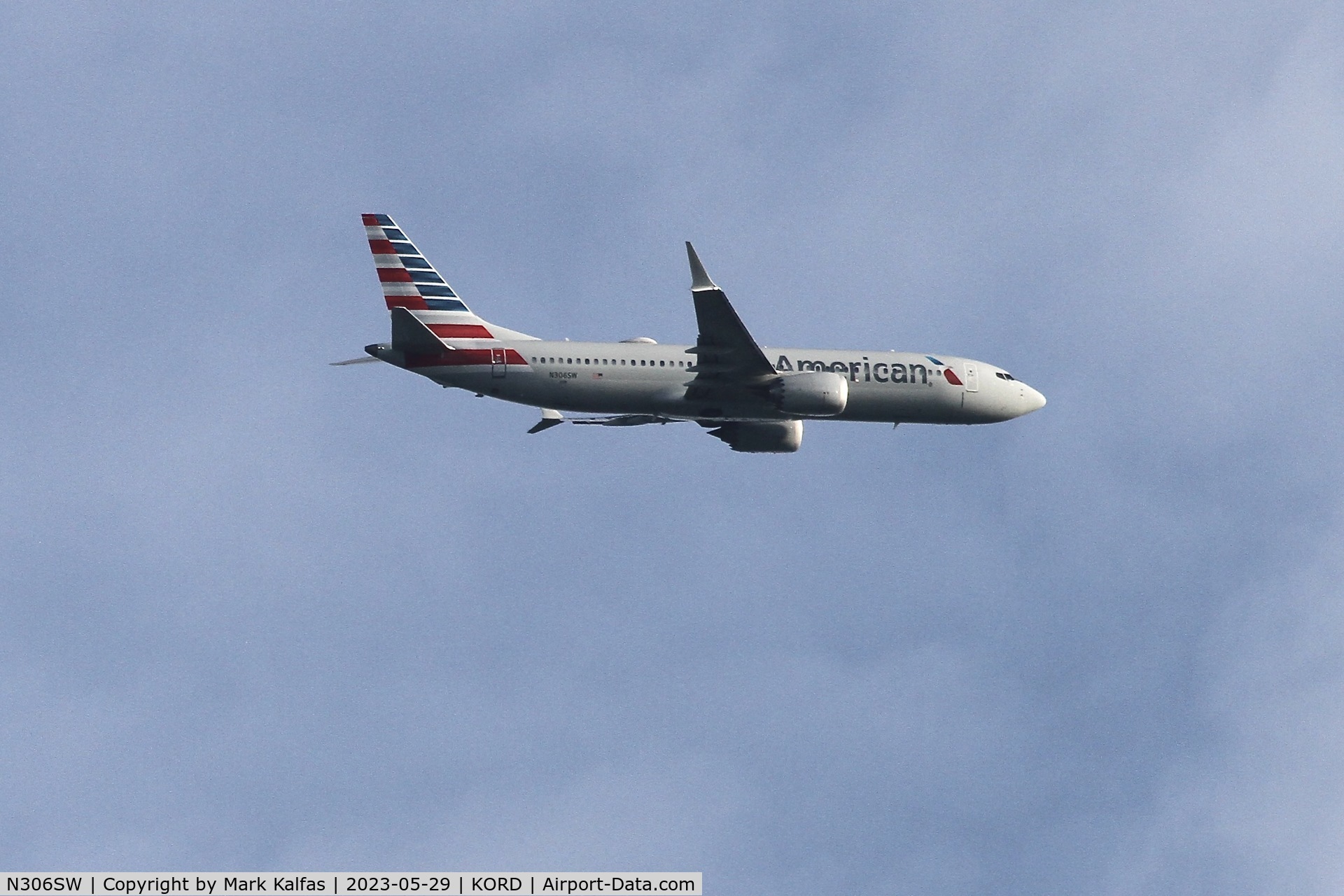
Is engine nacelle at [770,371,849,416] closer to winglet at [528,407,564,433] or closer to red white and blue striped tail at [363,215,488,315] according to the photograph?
winglet at [528,407,564,433]

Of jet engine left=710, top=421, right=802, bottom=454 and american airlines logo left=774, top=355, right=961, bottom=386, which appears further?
jet engine left=710, top=421, right=802, bottom=454

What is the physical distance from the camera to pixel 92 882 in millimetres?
50656

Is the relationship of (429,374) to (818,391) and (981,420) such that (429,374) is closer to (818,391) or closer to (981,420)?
(818,391)

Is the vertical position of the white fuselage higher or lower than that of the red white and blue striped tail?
lower

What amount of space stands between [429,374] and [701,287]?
1103 cm

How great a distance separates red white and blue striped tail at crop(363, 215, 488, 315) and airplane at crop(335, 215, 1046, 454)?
0.13 feet

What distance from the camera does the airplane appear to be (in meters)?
66.8

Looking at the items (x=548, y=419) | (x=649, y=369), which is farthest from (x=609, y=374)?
(x=548, y=419)

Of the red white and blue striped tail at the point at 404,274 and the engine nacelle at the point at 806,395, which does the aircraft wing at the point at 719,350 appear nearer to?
the engine nacelle at the point at 806,395

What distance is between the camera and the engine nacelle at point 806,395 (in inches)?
2677

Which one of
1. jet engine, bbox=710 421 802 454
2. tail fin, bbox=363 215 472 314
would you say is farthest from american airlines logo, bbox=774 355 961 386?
tail fin, bbox=363 215 472 314

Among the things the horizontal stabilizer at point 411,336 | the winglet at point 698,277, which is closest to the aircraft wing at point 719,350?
the winglet at point 698,277

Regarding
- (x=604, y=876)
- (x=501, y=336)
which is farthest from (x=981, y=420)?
(x=604, y=876)

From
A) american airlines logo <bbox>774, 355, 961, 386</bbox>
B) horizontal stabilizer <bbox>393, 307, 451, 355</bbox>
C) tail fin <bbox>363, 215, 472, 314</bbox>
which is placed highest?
tail fin <bbox>363, 215, 472, 314</bbox>
